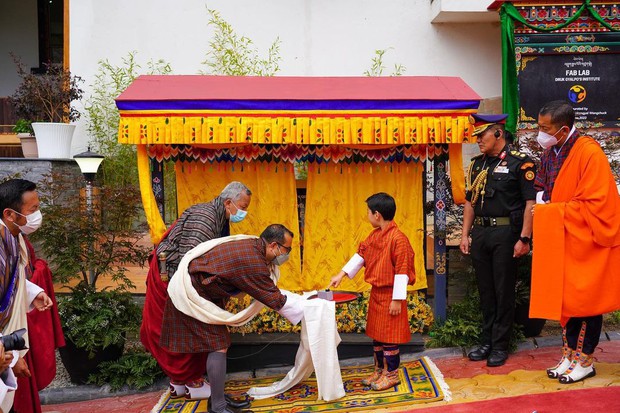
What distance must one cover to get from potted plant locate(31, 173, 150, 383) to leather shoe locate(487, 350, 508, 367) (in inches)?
120

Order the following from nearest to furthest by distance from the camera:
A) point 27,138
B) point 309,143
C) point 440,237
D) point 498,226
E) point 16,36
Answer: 1. point 498,226
2. point 309,143
3. point 440,237
4. point 27,138
5. point 16,36

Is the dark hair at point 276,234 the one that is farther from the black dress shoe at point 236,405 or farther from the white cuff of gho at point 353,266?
the black dress shoe at point 236,405

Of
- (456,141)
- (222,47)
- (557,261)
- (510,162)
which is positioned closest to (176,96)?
(456,141)

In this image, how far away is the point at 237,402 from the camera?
4.59 metres

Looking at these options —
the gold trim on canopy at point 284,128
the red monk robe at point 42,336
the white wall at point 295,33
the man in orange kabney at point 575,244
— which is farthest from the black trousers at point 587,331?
the white wall at point 295,33

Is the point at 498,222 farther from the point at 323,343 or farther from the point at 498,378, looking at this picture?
the point at 323,343

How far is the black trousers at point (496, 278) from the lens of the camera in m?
4.96

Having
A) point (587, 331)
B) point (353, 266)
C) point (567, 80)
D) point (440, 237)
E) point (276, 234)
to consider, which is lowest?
point (587, 331)

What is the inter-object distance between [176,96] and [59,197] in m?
1.60

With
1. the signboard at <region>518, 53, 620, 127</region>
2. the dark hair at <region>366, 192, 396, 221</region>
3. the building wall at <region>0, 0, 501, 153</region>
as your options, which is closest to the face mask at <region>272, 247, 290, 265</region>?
the dark hair at <region>366, 192, 396, 221</region>

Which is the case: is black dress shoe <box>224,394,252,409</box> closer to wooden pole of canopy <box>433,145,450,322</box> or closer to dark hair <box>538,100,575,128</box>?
wooden pole of canopy <box>433,145,450,322</box>

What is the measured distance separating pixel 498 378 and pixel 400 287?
1.10 metres

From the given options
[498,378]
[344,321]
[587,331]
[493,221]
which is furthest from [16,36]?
[587,331]

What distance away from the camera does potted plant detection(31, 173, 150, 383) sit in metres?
5.26
